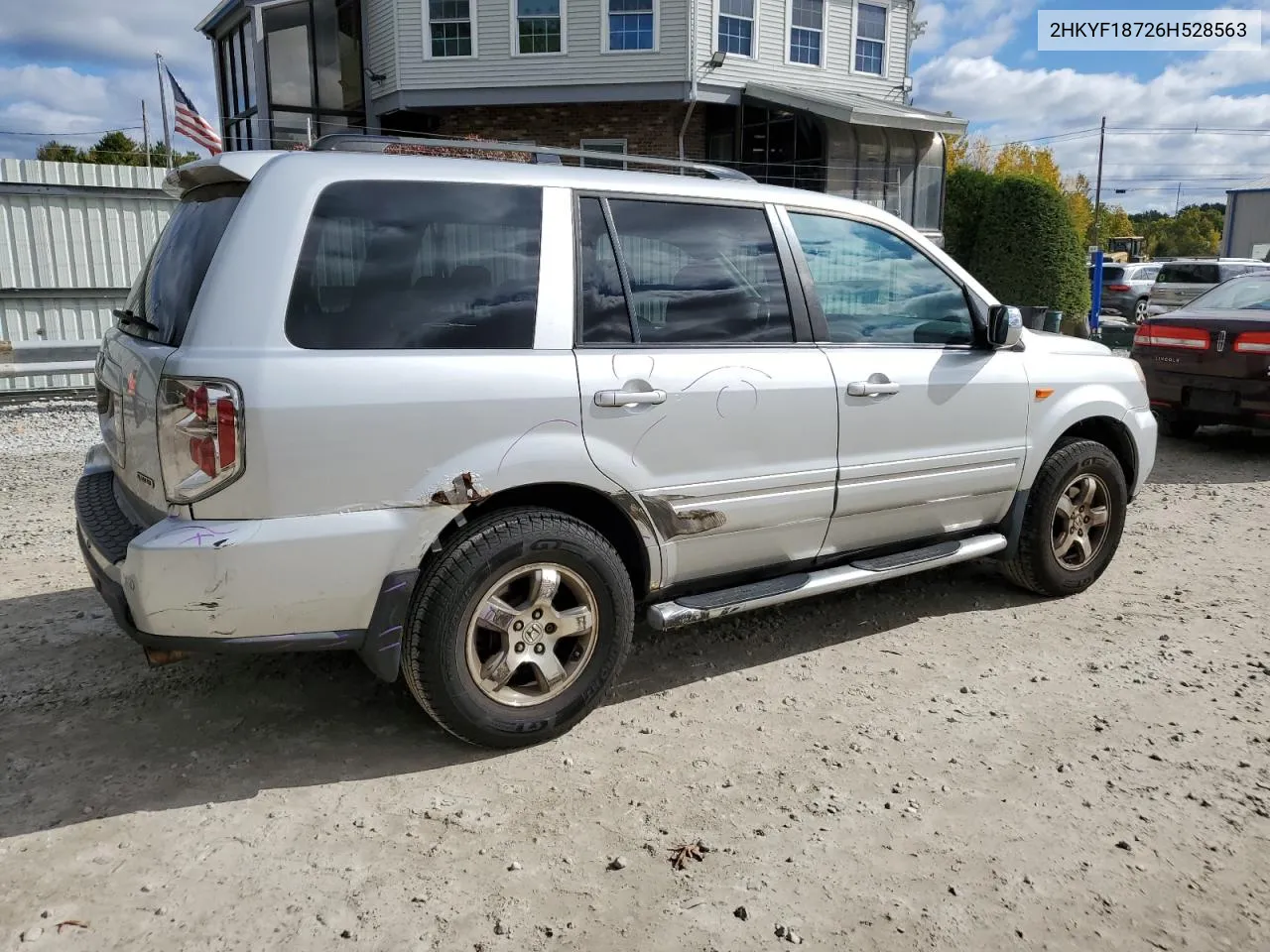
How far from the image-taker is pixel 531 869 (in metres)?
2.78

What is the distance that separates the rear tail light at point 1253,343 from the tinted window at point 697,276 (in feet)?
20.2

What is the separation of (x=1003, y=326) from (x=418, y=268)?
8.55 ft

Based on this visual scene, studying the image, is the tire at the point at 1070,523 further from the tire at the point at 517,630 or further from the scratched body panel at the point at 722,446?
the tire at the point at 517,630

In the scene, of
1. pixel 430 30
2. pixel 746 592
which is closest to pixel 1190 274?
pixel 430 30

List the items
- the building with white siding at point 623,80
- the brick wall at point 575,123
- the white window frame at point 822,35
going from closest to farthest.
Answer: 1. the building with white siding at point 623,80
2. the brick wall at point 575,123
3. the white window frame at point 822,35

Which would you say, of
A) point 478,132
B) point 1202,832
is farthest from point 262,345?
point 478,132

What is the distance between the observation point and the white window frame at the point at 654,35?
20078 millimetres

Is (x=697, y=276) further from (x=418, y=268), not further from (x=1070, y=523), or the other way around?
(x=1070, y=523)

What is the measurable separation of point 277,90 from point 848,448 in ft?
70.0

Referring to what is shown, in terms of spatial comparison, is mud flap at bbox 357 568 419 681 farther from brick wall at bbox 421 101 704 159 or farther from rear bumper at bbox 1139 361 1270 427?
brick wall at bbox 421 101 704 159

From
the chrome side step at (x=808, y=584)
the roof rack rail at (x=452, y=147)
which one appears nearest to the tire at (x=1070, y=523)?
the chrome side step at (x=808, y=584)

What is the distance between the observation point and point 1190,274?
68.1 feet

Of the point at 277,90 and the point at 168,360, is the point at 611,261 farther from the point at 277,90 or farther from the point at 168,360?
the point at 277,90

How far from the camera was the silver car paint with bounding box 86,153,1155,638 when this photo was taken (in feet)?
9.25
